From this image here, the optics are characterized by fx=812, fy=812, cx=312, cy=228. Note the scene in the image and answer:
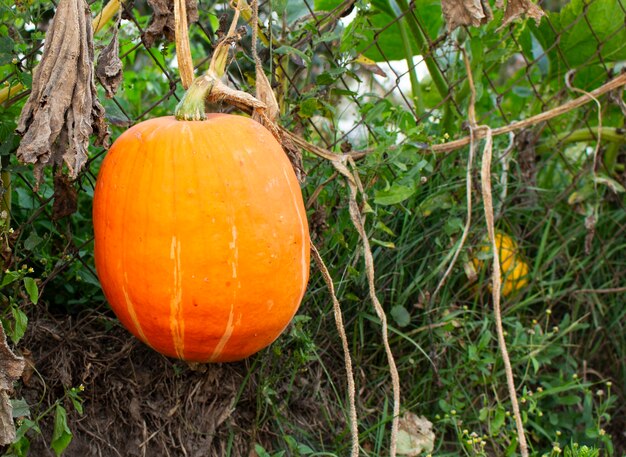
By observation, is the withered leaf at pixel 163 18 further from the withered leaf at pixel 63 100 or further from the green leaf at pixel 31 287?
the green leaf at pixel 31 287

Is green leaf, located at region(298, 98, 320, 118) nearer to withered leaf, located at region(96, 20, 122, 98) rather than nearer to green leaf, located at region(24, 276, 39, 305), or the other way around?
withered leaf, located at region(96, 20, 122, 98)

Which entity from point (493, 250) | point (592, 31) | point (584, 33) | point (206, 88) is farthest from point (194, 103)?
point (584, 33)

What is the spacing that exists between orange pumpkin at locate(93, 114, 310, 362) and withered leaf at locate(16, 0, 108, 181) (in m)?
0.09

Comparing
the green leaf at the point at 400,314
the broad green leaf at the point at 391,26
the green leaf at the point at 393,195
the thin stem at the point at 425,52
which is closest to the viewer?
the green leaf at the point at 393,195

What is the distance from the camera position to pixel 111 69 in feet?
5.07

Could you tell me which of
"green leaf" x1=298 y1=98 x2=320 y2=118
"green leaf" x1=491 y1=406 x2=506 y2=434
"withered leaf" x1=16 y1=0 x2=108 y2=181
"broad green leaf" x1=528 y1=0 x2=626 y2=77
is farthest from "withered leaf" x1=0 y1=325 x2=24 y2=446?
"broad green leaf" x1=528 y1=0 x2=626 y2=77

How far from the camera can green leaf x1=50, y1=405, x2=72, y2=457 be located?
1495 millimetres

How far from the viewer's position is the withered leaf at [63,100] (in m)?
1.41

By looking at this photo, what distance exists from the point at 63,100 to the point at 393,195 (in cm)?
78

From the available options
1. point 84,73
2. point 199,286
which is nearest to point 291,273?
point 199,286

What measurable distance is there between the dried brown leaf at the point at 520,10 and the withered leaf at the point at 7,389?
48.9 inches

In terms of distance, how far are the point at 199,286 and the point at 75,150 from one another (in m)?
0.32

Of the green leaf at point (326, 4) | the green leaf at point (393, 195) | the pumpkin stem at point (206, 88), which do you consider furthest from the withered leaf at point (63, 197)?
the green leaf at point (326, 4)

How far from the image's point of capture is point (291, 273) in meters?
1.53
